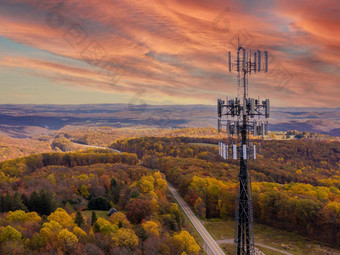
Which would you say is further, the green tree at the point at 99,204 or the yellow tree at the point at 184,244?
the green tree at the point at 99,204

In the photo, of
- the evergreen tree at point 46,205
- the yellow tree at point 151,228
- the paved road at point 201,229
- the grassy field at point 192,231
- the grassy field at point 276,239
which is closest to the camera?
the yellow tree at point 151,228

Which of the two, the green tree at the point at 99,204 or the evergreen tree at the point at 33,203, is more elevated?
the evergreen tree at the point at 33,203

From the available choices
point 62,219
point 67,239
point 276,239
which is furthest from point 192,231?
point 67,239

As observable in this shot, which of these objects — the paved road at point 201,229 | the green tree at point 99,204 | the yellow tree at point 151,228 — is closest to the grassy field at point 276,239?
the paved road at point 201,229

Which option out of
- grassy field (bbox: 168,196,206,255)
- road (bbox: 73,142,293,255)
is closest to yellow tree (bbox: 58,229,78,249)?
grassy field (bbox: 168,196,206,255)

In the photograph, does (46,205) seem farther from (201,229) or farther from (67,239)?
(201,229)

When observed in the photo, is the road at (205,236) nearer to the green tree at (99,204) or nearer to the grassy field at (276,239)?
the grassy field at (276,239)

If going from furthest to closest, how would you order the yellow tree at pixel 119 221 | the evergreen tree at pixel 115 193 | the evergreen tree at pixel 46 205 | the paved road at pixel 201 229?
the evergreen tree at pixel 115 193, the evergreen tree at pixel 46 205, the paved road at pixel 201 229, the yellow tree at pixel 119 221
